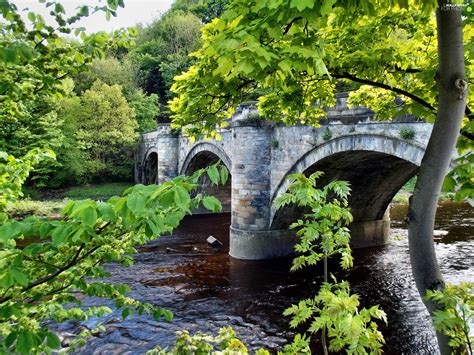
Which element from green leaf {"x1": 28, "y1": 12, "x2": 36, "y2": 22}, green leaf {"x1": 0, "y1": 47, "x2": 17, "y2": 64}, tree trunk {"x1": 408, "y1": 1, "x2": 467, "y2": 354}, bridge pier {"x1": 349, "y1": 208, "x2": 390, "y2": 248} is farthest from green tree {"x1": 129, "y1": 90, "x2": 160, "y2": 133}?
tree trunk {"x1": 408, "y1": 1, "x2": 467, "y2": 354}

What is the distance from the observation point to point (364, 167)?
42.4ft

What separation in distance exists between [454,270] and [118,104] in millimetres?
25104

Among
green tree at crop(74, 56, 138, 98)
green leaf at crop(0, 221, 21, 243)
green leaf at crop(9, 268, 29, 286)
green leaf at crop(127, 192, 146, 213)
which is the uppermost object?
green tree at crop(74, 56, 138, 98)

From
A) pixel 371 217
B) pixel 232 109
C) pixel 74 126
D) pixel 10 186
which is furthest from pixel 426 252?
pixel 74 126

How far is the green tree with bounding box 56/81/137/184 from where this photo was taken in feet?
89.4

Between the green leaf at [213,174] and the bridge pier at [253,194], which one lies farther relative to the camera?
the bridge pier at [253,194]

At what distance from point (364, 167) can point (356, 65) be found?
9328 mm

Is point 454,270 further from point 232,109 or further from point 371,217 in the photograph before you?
point 232,109

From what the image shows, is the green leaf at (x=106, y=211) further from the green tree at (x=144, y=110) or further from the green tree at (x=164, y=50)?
the green tree at (x=164, y=50)

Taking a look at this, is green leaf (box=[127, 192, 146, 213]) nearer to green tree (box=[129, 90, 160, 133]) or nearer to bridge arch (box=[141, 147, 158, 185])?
bridge arch (box=[141, 147, 158, 185])

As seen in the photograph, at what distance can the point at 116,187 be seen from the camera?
29.5 meters

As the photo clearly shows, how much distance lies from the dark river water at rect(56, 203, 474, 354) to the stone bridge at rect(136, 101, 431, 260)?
91 centimetres

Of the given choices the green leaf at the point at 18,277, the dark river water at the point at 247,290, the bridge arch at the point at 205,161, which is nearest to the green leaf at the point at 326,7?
the green leaf at the point at 18,277

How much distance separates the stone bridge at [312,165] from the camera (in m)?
10.1
